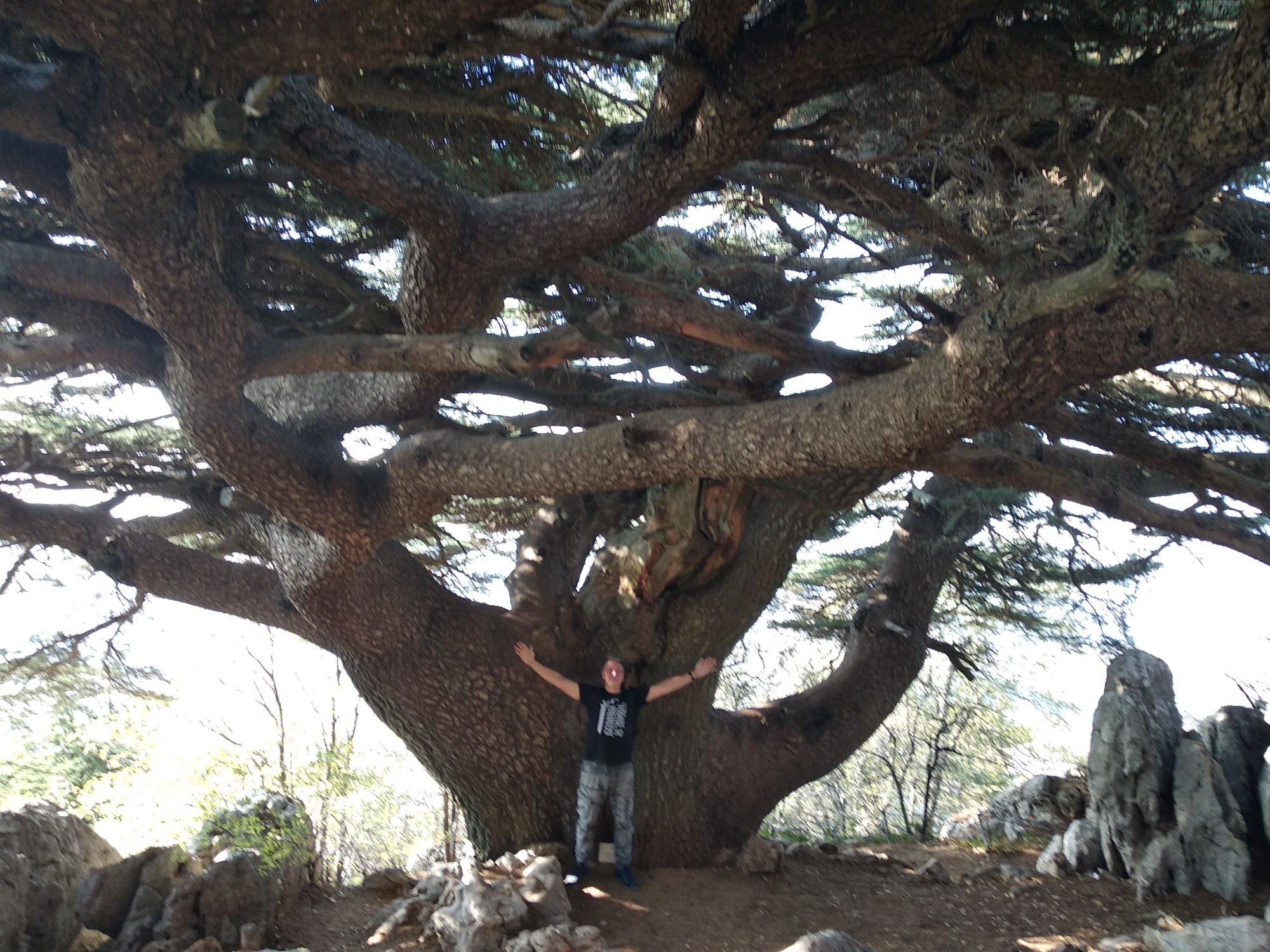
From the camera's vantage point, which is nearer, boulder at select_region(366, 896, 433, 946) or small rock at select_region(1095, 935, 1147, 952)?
small rock at select_region(1095, 935, 1147, 952)

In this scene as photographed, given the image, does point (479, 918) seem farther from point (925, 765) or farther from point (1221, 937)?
point (925, 765)

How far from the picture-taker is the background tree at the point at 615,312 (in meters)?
2.95

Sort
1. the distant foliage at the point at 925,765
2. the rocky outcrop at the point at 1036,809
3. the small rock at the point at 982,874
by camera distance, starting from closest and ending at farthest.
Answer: the small rock at the point at 982,874, the rocky outcrop at the point at 1036,809, the distant foliage at the point at 925,765

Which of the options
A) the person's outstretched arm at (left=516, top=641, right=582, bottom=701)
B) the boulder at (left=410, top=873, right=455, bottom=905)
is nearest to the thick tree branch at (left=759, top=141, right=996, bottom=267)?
the person's outstretched arm at (left=516, top=641, right=582, bottom=701)

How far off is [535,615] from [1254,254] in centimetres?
433

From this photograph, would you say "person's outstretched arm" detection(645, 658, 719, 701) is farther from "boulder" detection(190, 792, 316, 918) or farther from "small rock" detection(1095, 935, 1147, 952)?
"small rock" detection(1095, 935, 1147, 952)

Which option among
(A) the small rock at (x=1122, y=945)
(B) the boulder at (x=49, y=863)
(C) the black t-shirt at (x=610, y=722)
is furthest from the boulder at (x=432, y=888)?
(A) the small rock at (x=1122, y=945)

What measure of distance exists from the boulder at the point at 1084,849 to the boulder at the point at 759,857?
185cm

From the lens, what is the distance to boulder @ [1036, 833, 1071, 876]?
5836 mm

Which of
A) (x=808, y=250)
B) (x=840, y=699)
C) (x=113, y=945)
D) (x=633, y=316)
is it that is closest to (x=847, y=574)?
(x=840, y=699)

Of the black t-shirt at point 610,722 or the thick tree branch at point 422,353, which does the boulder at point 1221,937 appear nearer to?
the black t-shirt at point 610,722

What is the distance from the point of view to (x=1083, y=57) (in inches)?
140

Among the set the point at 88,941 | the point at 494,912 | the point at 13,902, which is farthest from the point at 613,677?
the point at 13,902

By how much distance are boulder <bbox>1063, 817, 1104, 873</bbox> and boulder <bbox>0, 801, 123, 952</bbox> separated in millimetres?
5540
